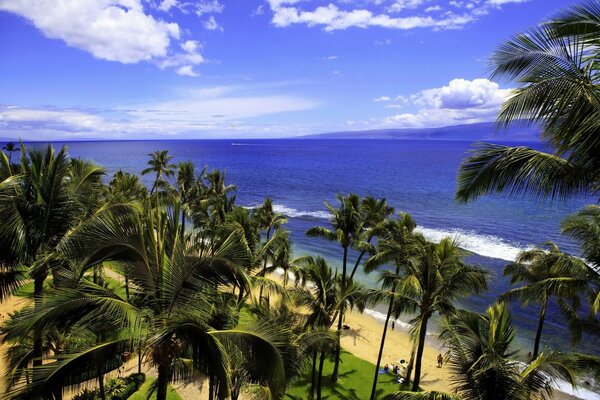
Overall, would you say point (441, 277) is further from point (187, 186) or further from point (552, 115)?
point (187, 186)

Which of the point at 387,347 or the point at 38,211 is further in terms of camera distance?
the point at 387,347

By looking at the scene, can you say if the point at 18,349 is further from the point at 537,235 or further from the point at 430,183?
the point at 430,183

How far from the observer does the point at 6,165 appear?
994 centimetres

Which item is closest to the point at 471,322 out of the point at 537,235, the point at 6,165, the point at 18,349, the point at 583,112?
the point at 583,112

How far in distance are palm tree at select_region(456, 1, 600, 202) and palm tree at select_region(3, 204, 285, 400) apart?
4.58 meters

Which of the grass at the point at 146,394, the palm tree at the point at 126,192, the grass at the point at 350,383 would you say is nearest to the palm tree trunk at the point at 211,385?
the palm tree at the point at 126,192

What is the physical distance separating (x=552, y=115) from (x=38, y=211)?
36.6 ft

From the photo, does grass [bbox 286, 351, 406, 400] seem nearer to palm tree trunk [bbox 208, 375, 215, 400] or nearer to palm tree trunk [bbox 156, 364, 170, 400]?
palm tree trunk [bbox 208, 375, 215, 400]

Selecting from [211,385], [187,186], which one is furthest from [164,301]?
[187,186]

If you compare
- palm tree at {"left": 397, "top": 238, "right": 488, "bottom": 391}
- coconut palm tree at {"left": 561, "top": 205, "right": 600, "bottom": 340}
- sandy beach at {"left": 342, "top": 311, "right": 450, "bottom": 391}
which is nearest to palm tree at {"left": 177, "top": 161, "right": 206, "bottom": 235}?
sandy beach at {"left": 342, "top": 311, "right": 450, "bottom": 391}

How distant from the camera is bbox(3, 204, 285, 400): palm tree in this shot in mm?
6207

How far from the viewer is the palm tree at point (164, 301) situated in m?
6.21

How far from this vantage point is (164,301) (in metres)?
6.83

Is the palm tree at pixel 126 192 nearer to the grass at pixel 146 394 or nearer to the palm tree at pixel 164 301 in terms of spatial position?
the palm tree at pixel 164 301
